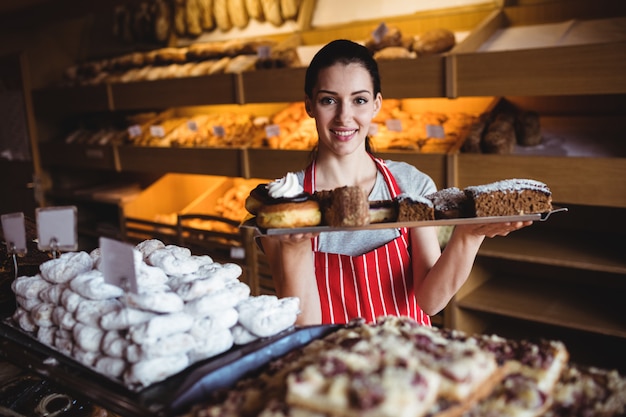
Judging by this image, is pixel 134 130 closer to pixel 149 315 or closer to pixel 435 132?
pixel 435 132

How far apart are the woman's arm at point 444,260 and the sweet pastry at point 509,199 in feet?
0.17

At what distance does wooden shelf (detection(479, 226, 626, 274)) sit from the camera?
9.10 ft

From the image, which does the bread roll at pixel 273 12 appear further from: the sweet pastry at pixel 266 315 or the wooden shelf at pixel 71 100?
the sweet pastry at pixel 266 315

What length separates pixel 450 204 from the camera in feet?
5.20

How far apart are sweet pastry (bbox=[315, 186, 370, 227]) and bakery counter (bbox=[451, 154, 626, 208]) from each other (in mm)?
1570

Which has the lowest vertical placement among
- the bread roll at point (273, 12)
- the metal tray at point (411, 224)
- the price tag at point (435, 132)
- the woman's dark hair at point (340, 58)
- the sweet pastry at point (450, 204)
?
the metal tray at point (411, 224)

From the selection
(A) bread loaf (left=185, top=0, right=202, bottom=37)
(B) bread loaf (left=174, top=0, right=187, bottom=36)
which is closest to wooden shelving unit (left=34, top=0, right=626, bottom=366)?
(A) bread loaf (left=185, top=0, right=202, bottom=37)

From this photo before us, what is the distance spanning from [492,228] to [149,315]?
94cm

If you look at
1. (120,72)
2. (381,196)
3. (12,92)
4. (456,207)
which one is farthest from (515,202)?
(12,92)

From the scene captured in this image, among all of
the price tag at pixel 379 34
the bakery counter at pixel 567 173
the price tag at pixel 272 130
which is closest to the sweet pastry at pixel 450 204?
the bakery counter at pixel 567 173

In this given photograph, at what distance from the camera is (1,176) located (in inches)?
230

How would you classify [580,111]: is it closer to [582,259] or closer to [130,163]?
[582,259]

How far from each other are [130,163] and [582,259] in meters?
3.49

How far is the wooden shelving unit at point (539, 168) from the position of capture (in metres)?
2.63
